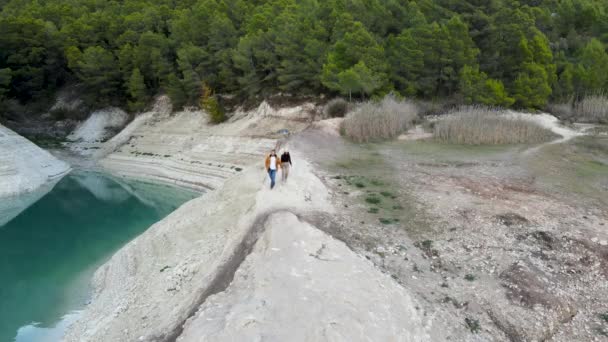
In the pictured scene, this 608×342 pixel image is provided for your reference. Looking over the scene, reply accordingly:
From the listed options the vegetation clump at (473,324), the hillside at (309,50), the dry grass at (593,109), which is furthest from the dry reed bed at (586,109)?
the vegetation clump at (473,324)

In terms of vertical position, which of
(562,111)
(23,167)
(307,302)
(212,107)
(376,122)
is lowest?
(23,167)

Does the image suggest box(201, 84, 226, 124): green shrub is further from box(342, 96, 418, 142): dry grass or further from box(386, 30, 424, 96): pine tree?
box(386, 30, 424, 96): pine tree

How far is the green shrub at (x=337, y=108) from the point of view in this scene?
34.0m

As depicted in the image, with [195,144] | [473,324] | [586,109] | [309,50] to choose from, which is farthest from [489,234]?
[195,144]

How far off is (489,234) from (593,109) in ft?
86.6

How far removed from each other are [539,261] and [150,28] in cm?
4793

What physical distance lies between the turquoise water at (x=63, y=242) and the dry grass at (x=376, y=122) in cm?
1187

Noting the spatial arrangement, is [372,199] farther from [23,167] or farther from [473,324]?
[23,167]

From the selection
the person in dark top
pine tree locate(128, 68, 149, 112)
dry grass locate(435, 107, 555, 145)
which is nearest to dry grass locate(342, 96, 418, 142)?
dry grass locate(435, 107, 555, 145)

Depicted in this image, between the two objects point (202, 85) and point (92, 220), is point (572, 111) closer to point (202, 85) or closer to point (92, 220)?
point (202, 85)

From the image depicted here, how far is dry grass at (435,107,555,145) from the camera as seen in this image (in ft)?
87.7

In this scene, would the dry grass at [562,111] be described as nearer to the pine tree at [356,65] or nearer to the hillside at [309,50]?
the hillside at [309,50]

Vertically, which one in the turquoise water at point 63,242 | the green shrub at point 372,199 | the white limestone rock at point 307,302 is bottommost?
the turquoise water at point 63,242

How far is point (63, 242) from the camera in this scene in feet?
73.8
